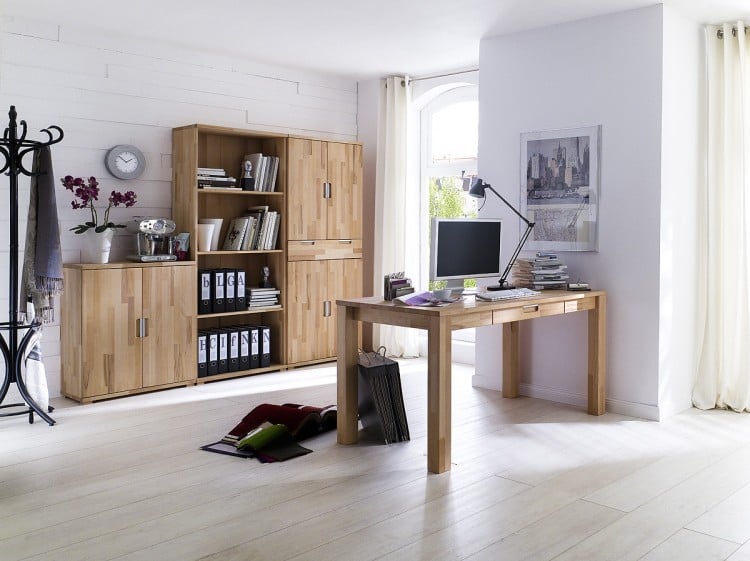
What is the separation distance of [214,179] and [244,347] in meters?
1.26

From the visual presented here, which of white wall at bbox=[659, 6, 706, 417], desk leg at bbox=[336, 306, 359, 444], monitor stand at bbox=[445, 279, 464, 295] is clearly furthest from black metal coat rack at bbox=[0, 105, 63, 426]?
white wall at bbox=[659, 6, 706, 417]

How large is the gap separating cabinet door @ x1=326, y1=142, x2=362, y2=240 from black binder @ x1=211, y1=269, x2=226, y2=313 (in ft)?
3.27

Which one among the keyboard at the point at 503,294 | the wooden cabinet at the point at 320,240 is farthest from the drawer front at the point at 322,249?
the keyboard at the point at 503,294

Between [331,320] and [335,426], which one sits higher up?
[331,320]

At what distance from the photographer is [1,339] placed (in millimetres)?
4215

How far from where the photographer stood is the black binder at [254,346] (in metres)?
5.67

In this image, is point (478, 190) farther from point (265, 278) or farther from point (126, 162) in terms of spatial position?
point (126, 162)

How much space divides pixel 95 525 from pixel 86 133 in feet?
9.90

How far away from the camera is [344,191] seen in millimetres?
6145

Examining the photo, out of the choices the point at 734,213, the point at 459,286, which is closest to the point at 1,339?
the point at 459,286

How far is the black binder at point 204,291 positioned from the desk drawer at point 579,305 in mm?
2561

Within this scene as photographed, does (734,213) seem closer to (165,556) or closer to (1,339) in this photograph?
(165,556)

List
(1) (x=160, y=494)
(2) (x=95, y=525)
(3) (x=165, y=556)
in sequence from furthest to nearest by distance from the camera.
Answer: (1) (x=160, y=494)
(2) (x=95, y=525)
(3) (x=165, y=556)

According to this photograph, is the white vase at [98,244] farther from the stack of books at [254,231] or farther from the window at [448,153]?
the window at [448,153]
